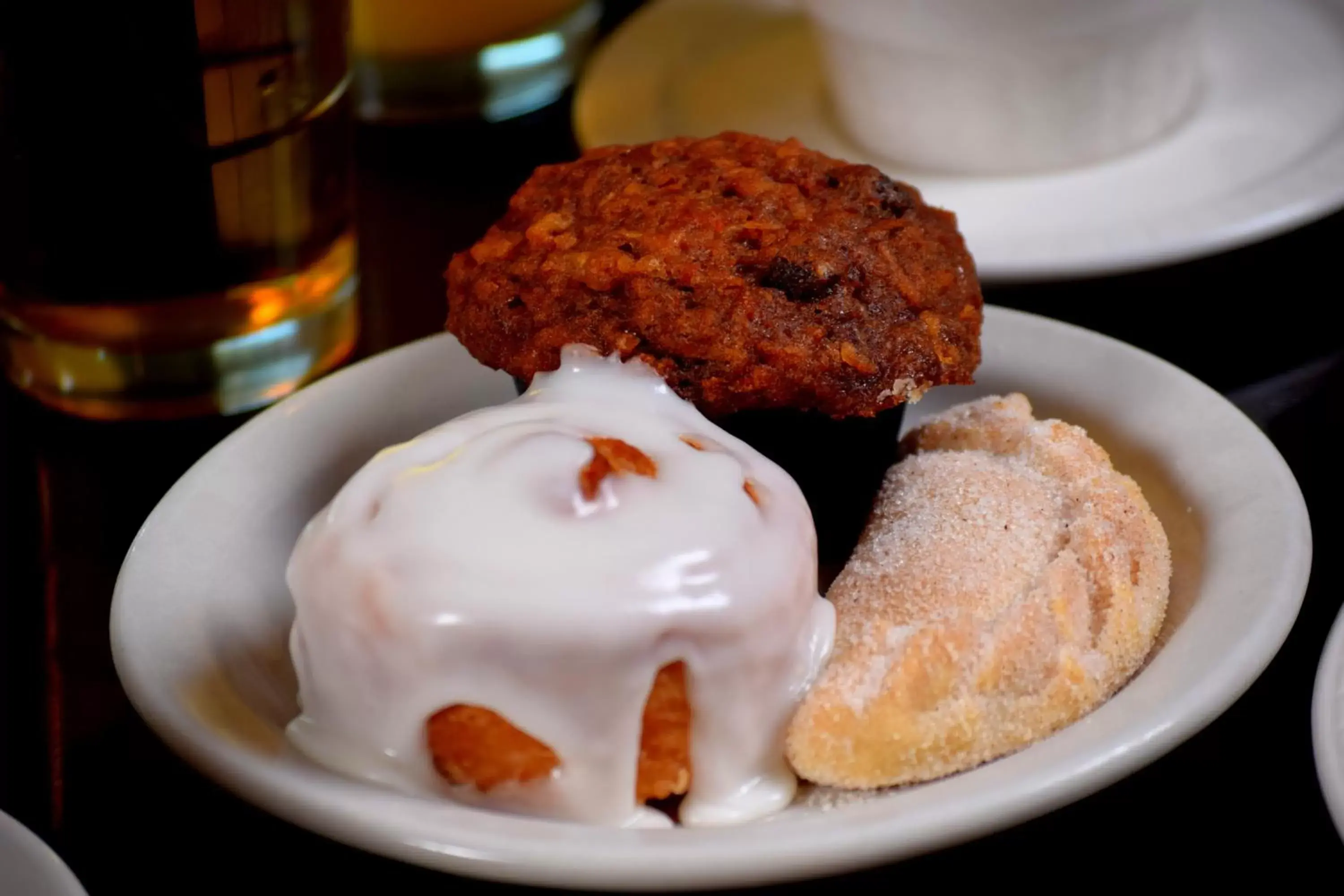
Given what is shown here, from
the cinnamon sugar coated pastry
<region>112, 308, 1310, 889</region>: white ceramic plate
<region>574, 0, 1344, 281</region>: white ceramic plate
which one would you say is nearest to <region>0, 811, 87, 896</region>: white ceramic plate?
<region>112, 308, 1310, 889</region>: white ceramic plate

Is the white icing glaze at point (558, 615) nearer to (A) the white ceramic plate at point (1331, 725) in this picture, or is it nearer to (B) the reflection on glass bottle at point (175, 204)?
(A) the white ceramic plate at point (1331, 725)

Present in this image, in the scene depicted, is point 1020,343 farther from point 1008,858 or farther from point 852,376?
point 1008,858

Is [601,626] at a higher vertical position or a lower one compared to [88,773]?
higher

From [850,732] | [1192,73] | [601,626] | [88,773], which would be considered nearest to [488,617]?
[601,626]

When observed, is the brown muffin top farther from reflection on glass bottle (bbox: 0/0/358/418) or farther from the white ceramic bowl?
the white ceramic bowl

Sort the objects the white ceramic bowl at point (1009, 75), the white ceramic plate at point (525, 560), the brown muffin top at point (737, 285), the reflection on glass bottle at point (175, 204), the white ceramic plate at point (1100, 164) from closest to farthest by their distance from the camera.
Answer: the white ceramic plate at point (525, 560)
the brown muffin top at point (737, 285)
the reflection on glass bottle at point (175, 204)
the white ceramic plate at point (1100, 164)
the white ceramic bowl at point (1009, 75)

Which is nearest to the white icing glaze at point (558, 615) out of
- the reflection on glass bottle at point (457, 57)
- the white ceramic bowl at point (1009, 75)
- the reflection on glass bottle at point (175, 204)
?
the reflection on glass bottle at point (175, 204)

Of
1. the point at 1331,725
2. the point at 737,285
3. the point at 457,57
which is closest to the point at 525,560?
the point at 737,285
